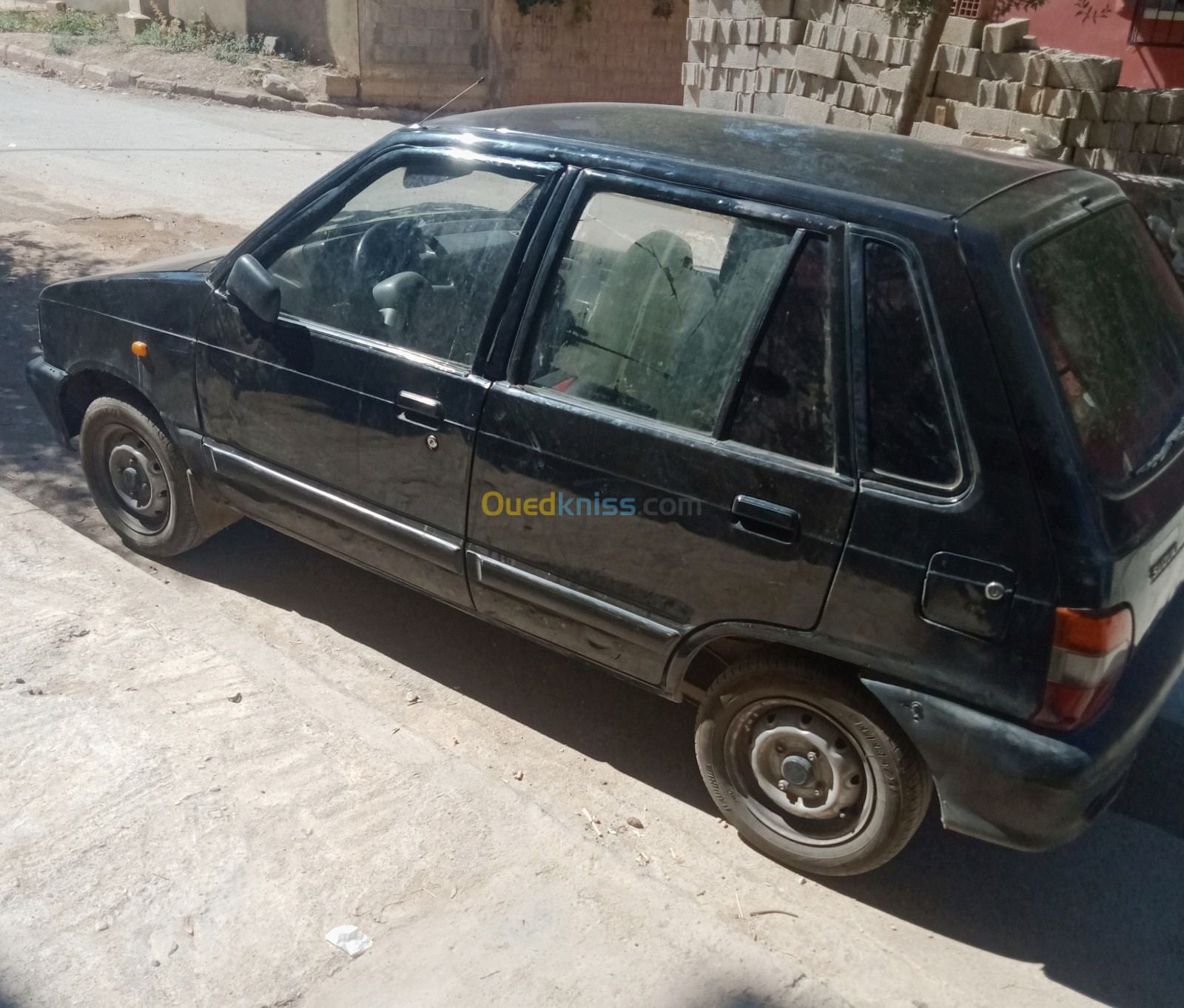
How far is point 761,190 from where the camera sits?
9.49ft

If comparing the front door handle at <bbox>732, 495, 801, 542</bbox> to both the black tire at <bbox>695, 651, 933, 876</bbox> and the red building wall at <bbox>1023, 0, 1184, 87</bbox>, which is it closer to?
the black tire at <bbox>695, 651, 933, 876</bbox>

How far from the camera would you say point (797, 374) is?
283 cm

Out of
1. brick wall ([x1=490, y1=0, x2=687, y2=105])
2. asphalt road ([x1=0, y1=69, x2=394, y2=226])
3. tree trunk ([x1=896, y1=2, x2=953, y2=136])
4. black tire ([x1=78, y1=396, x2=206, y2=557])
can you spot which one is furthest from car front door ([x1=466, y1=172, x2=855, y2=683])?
brick wall ([x1=490, y1=0, x2=687, y2=105])

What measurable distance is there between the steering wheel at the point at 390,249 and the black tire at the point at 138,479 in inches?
43.2

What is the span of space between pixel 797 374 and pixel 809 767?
105cm

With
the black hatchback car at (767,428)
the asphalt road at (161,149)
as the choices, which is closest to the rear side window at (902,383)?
the black hatchback car at (767,428)

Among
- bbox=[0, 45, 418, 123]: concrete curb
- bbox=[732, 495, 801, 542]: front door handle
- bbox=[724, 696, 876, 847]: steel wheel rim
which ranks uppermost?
bbox=[732, 495, 801, 542]: front door handle

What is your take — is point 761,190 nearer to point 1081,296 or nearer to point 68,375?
point 1081,296

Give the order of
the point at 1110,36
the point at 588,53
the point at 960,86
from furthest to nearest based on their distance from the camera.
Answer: the point at 588,53 < the point at 1110,36 < the point at 960,86

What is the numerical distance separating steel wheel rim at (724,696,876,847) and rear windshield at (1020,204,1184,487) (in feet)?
3.16

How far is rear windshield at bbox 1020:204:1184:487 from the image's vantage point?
2648 millimetres

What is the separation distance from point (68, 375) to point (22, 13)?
19.8 metres

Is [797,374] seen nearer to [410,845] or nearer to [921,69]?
[410,845]

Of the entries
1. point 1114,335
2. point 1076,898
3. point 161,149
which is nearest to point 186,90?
point 161,149
